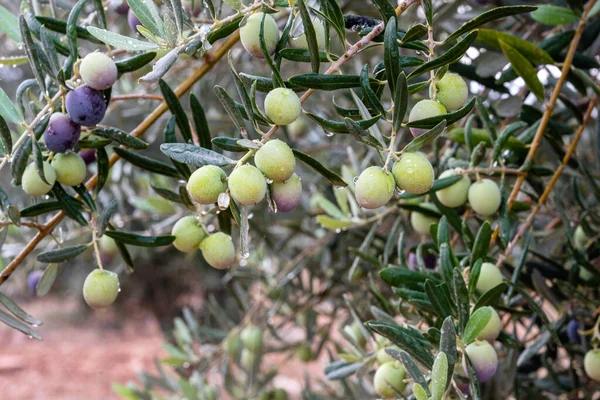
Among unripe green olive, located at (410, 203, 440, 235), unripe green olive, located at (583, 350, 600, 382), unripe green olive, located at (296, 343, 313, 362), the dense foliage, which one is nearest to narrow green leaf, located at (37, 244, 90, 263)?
the dense foliage

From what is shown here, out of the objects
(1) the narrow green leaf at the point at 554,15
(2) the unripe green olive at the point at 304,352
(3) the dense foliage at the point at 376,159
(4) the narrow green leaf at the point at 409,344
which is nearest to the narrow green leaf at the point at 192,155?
(3) the dense foliage at the point at 376,159

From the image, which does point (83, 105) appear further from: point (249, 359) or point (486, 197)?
point (249, 359)

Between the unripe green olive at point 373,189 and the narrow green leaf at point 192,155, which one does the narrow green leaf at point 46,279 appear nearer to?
the narrow green leaf at point 192,155

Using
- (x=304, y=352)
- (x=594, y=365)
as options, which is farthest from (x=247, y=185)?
(x=304, y=352)

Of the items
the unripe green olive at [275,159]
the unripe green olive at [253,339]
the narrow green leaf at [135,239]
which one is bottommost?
the unripe green olive at [253,339]

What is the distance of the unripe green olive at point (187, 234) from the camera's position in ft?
2.15

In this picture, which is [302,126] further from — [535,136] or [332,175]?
[332,175]

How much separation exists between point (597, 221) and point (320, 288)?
78 centimetres

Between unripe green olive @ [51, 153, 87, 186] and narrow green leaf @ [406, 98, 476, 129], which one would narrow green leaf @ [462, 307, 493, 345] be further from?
unripe green olive @ [51, 153, 87, 186]

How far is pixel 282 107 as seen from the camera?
1.55ft

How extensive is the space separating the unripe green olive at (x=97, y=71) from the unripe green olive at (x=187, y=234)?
166 mm

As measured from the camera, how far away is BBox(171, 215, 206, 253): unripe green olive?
66 cm

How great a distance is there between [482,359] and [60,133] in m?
0.45

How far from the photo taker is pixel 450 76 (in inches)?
21.2
